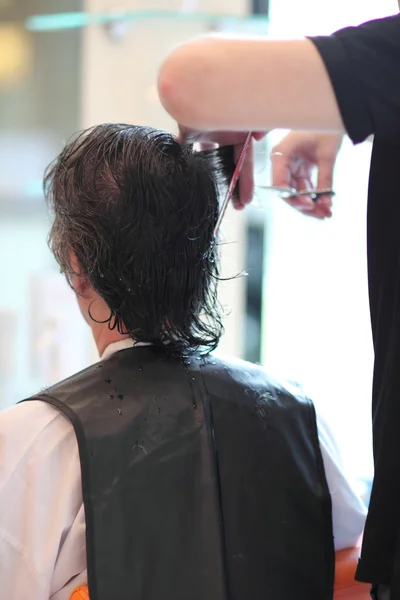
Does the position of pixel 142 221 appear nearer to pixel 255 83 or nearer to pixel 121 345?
pixel 121 345

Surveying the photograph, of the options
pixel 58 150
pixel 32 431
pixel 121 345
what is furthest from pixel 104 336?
pixel 58 150

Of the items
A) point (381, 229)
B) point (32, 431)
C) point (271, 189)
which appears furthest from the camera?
point (271, 189)

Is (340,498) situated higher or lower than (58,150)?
lower

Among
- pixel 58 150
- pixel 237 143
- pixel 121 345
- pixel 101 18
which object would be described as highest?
pixel 101 18

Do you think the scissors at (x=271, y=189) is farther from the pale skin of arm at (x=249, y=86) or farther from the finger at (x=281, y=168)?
the pale skin of arm at (x=249, y=86)

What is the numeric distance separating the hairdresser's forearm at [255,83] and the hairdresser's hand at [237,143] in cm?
19

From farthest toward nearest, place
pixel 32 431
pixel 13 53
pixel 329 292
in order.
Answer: pixel 329 292, pixel 13 53, pixel 32 431

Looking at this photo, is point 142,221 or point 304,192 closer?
point 142,221

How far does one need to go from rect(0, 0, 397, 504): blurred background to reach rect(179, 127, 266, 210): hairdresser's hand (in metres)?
0.87

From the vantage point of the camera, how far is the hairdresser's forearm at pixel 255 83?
64 centimetres

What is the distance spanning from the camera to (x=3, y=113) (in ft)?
6.35

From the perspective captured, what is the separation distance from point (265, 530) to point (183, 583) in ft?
0.45

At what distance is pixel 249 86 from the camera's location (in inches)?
25.3

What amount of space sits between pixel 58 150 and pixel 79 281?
106 cm
